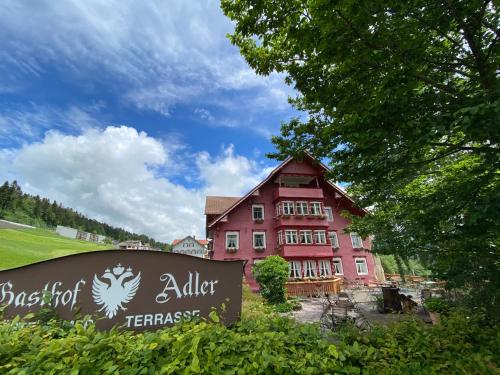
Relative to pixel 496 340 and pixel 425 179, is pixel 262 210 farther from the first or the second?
pixel 496 340

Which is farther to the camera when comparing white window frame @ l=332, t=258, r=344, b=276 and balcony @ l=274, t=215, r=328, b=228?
white window frame @ l=332, t=258, r=344, b=276

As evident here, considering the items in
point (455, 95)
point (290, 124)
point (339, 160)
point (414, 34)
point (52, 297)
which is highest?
point (290, 124)

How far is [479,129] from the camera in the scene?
9.65 ft

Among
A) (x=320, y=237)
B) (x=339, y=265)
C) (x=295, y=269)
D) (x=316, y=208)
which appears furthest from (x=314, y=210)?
(x=339, y=265)

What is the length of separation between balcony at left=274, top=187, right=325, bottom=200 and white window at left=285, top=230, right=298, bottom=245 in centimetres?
313

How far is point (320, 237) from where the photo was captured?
21922 millimetres

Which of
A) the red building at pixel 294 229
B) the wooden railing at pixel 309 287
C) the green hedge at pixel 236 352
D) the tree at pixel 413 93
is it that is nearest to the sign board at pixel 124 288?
the green hedge at pixel 236 352

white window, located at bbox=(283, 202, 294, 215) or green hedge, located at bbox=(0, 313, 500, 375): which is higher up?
white window, located at bbox=(283, 202, 294, 215)

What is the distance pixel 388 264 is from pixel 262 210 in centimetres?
3305

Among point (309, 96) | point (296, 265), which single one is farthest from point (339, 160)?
point (296, 265)

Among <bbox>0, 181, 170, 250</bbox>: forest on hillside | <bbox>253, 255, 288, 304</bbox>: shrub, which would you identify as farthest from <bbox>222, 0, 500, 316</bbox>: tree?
<bbox>0, 181, 170, 250</bbox>: forest on hillside

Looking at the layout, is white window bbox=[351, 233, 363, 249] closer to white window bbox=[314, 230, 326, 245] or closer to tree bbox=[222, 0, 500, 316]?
white window bbox=[314, 230, 326, 245]

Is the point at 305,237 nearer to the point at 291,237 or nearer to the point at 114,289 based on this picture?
the point at 291,237

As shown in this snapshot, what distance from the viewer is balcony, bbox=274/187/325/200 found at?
72.1 ft
